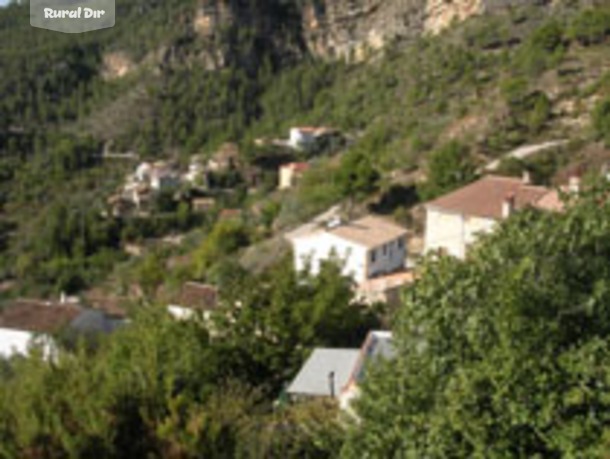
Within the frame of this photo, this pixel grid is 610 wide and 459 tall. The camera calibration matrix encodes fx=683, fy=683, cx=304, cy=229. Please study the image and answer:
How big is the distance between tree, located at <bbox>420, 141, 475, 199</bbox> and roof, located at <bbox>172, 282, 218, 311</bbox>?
9342 millimetres

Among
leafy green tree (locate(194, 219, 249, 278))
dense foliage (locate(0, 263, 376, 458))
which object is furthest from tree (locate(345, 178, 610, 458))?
leafy green tree (locate(194, 219, 249, 278))

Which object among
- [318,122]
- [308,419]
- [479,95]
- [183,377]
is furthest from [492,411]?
[318,122]

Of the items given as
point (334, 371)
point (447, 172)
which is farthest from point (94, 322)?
point (447, 172)

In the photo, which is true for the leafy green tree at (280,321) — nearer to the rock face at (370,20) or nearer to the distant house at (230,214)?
the distant house at (230,214)

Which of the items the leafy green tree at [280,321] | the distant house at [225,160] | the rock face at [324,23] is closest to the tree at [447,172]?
the leafy green tree at [280,321]

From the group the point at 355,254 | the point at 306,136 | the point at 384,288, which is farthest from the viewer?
the point at 306,136

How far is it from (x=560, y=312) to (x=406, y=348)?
150 centimetres

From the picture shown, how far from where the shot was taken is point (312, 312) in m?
12.1

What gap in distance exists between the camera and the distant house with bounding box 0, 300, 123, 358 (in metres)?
20.3

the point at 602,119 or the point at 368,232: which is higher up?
the point at 602,119

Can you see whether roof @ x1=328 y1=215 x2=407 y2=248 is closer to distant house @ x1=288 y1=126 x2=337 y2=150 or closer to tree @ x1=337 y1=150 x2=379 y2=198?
tree @ x1=337 y1=150 x2=379 y2=198

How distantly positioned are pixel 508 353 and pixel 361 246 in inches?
595

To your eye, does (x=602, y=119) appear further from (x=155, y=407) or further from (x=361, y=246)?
(x=155, y=407)

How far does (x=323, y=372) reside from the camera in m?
10.5
